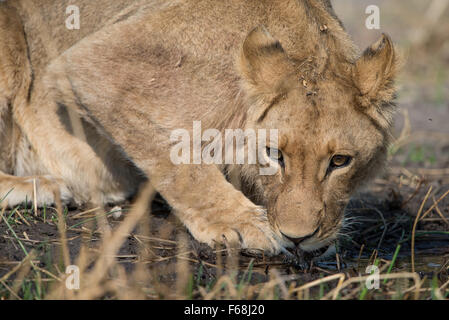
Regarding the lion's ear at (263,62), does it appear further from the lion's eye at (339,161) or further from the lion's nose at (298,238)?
the lion's nose at (298,238)

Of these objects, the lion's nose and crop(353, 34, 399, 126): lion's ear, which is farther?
crop(353, 34, 399, 126): lion's ear

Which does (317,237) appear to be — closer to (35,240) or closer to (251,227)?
(251,227)

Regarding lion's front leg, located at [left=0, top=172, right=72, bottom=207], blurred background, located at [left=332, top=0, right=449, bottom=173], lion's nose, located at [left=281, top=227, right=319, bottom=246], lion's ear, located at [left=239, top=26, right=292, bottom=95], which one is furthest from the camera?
blurred background, located at [left=332, top=0, right=449, bottom=173]

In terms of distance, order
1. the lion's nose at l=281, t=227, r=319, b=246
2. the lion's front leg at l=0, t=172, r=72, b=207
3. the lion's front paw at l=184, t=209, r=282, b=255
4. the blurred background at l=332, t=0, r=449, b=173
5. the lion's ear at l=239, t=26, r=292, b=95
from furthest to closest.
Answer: the blurred background at l=332, t=0, r=449, b=173 < the lion's front leg at l=0, t=172, r=72, b=207 < the lion's front paw at l=184, t=209, r=282, b=255 < the lion's ear at l=239, t=26, r=292, b=95 < the lion's nose at l=281, t=227, r=319, b=246

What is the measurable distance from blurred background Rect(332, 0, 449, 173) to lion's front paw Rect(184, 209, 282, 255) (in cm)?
232

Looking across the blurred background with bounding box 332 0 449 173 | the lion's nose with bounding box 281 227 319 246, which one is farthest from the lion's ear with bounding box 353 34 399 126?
the blurred background with bounding box 332 0 449 173

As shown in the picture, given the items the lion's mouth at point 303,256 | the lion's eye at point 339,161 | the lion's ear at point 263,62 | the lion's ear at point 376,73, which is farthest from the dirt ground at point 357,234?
the lion's ear at point 263,62

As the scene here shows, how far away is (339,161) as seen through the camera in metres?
3.20

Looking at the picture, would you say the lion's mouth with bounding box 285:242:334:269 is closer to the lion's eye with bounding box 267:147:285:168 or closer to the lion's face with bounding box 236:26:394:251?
the lion's face with bounding box 236:26:394:251

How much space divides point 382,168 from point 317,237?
811mm

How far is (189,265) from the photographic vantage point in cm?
320

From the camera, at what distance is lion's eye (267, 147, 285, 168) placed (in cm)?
319

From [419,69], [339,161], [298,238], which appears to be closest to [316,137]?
[339,161]
